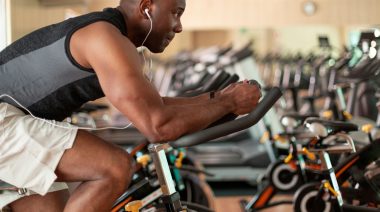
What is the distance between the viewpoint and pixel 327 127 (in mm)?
2771

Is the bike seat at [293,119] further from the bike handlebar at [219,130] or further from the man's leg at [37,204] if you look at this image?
the bike handlebar at [219,130]

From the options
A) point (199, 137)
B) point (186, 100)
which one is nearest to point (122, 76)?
point (199, 137)

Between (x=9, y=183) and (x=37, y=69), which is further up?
(x=37, y=69)

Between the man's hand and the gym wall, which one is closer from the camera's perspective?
the man's hand

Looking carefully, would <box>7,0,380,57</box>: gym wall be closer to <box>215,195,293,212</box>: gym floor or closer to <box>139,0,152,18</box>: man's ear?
<box>215,195,293,212</box>: gym floor

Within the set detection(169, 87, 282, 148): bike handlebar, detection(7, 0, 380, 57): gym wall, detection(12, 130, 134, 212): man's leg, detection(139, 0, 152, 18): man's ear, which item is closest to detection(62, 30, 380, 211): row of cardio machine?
detection(169, 87, 282, 148): bike handlebar

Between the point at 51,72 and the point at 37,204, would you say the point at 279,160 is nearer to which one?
the point at 37,204

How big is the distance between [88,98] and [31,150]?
250mm

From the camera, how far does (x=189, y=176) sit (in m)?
3.66

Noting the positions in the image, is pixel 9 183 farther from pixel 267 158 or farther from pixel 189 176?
pixel 267 158

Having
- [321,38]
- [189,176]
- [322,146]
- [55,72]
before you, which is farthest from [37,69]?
[321,38]

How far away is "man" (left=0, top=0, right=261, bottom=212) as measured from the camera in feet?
5.12

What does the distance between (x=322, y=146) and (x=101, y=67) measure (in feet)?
5.05

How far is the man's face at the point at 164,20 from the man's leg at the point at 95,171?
1.16 ft
